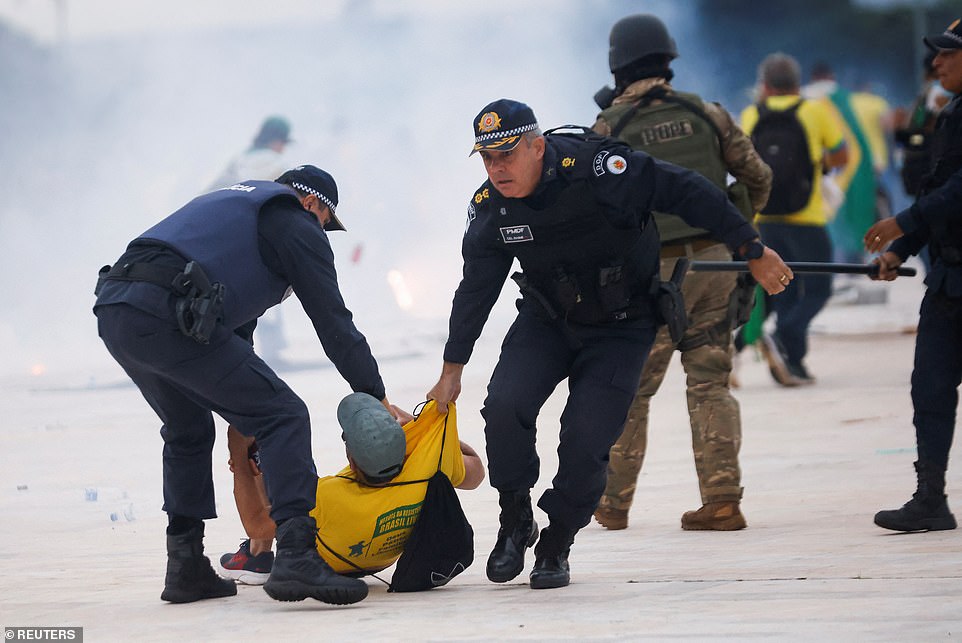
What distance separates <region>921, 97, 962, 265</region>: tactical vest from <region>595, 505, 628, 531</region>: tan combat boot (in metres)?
1.45

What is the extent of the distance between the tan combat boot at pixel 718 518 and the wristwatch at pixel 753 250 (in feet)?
3.99

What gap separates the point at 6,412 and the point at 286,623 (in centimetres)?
705

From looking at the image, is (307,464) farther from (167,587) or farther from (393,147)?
(393,147)

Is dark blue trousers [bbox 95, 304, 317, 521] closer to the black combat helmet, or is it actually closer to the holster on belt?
the holster on belt

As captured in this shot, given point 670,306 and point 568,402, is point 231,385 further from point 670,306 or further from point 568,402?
point 670,306

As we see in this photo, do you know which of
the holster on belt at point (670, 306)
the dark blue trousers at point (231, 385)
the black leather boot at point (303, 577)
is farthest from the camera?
the holster on belt at point (670, 306)

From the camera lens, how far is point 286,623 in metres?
3.80

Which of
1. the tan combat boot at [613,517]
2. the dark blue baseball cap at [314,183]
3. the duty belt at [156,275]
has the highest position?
the dark blue baseball cap at [314,183]

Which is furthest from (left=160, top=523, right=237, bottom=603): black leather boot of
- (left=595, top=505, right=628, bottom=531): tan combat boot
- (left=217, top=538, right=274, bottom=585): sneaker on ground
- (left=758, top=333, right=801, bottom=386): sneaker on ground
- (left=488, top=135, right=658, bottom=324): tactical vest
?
(left=758, top=333, right=801, bottom=386): sneaker on ground

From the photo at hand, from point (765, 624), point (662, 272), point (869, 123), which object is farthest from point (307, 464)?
point (869, 123)

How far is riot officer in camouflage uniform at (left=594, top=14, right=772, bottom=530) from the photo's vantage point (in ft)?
17.9

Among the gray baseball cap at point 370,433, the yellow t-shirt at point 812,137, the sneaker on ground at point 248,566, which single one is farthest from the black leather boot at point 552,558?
the yellow t-shirt at point 812,137

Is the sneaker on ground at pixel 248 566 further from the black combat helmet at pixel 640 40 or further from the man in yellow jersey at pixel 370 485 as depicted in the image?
the black combat helmet at pixel 640 40

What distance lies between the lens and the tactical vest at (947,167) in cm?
488
